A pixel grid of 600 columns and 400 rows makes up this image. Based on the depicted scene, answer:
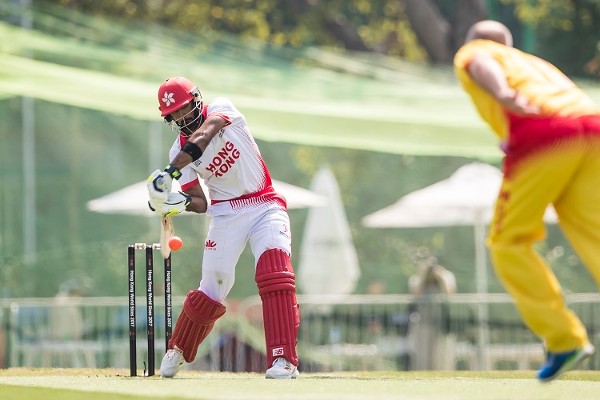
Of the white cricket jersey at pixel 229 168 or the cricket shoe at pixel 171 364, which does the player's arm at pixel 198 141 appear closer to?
the white cricket jersey at pixel 229 168

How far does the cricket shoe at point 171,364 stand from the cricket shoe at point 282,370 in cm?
70

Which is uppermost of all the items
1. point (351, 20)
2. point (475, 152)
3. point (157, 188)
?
point (351, 20)

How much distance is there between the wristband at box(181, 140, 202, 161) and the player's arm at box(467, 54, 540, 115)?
6.35 ft

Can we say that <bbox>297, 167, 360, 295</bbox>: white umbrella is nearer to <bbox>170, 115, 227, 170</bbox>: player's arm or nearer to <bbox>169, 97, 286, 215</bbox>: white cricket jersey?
<bbox>169, 97, 286, 215</bbox>: white cricket jersey

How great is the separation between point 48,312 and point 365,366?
11.6ft

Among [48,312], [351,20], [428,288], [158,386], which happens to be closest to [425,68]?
[428,288]

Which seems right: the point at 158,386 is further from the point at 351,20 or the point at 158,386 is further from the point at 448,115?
the point at 351,20

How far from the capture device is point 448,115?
17.3 metres

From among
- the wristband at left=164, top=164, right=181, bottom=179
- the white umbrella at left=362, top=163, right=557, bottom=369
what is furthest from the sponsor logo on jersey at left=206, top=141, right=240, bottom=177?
the white umbrella at left=362, top=163, right=557, bottom=369

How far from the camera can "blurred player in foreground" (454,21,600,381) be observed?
7.20m

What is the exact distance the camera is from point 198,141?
28.8 ft

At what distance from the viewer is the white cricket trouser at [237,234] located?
9125 millimetres

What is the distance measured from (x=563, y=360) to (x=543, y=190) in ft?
2.71

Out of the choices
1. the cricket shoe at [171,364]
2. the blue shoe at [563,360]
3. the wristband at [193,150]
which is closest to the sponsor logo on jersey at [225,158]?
the wristband at [193,150]
